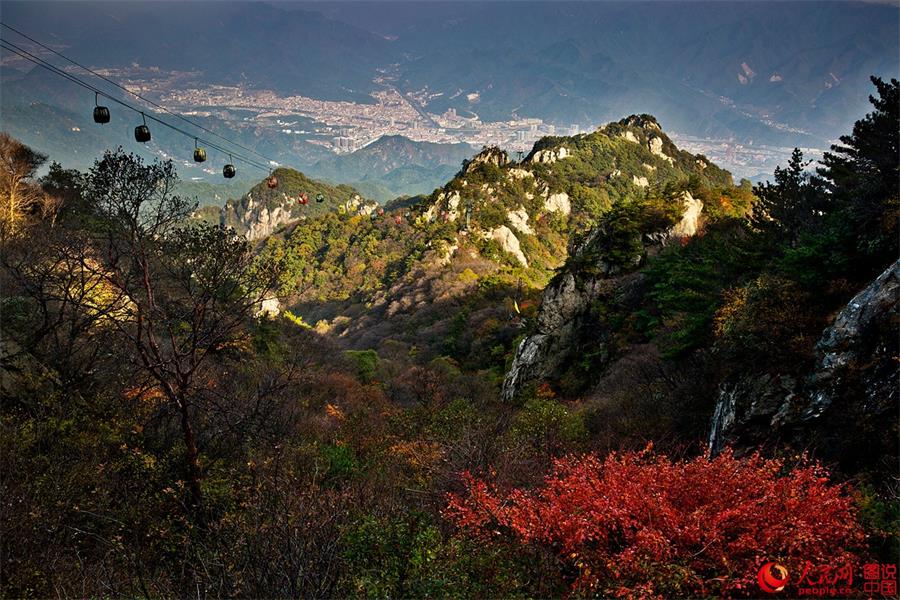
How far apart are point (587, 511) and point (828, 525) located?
3.27 m

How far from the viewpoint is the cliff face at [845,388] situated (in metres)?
9.29

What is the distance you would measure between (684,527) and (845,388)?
5320mm

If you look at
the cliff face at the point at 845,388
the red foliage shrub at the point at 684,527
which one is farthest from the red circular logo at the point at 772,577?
the cliff face at the point at 845,388

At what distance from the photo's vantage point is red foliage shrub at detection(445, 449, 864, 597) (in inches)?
274

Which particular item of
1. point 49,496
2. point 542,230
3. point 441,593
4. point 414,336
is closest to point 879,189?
point 441,593

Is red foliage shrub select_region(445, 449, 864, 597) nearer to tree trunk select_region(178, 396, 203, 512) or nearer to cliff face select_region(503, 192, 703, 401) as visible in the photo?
tree trunk select_region(178, 396, 203, 512)

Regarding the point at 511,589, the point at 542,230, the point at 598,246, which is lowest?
the point at 511,589

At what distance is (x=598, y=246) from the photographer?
35.1 meters

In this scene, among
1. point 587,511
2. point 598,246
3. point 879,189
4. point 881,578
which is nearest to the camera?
point 881,578

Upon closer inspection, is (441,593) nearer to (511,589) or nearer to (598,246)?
(511,589)

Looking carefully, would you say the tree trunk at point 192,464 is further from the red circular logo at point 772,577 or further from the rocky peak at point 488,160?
the rocky peak at point 488,160

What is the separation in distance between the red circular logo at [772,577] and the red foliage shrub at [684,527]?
11cm

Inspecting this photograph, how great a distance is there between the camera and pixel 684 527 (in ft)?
24.5

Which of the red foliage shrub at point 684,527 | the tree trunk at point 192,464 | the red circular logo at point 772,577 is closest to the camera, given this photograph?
the red circular logo at point 772,577
